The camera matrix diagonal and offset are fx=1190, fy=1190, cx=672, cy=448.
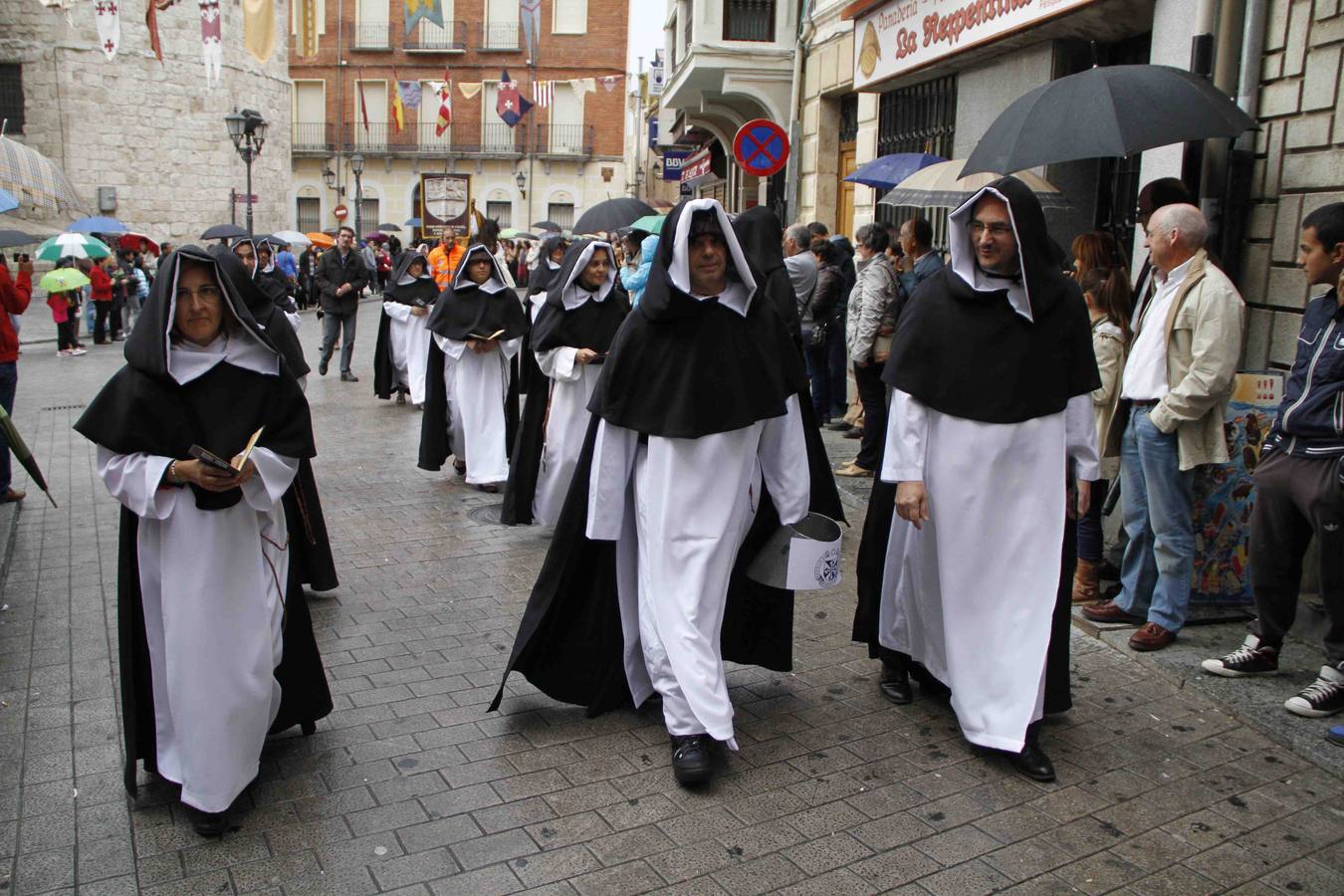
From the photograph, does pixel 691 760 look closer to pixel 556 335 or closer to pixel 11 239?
pixel 556 335

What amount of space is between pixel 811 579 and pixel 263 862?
2.02 meters

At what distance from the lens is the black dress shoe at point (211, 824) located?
376 centimetres

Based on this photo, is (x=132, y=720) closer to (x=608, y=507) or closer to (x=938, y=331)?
(x=608, y=507)

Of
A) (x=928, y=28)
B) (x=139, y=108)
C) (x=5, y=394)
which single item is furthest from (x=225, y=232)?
(x=928, y=28)

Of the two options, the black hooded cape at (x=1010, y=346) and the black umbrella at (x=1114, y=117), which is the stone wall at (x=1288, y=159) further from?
the black hooded cape at (x=1010, y=346)

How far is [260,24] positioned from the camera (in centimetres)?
2186

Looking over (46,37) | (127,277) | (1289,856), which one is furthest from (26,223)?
(1289,856)

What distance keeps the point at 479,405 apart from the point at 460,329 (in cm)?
62

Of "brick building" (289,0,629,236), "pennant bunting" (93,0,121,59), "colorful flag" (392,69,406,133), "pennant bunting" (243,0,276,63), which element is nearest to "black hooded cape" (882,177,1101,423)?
"pennant bunting" (243,0,276,63)

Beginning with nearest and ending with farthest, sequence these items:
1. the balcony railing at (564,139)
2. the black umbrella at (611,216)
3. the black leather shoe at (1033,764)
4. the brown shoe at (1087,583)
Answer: the black leather shoe at (1033,764), the brown shoe at (1087,583), the black umbrella at (611,216), the balcony railing at (564,139)

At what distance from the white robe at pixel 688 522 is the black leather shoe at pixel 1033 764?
105 cm

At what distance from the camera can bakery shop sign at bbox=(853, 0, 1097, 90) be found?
32.1 ft

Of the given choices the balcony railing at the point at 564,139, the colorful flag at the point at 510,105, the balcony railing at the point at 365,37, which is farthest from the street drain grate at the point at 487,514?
the balcony railing at the point at 365,37

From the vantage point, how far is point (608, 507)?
450cm
